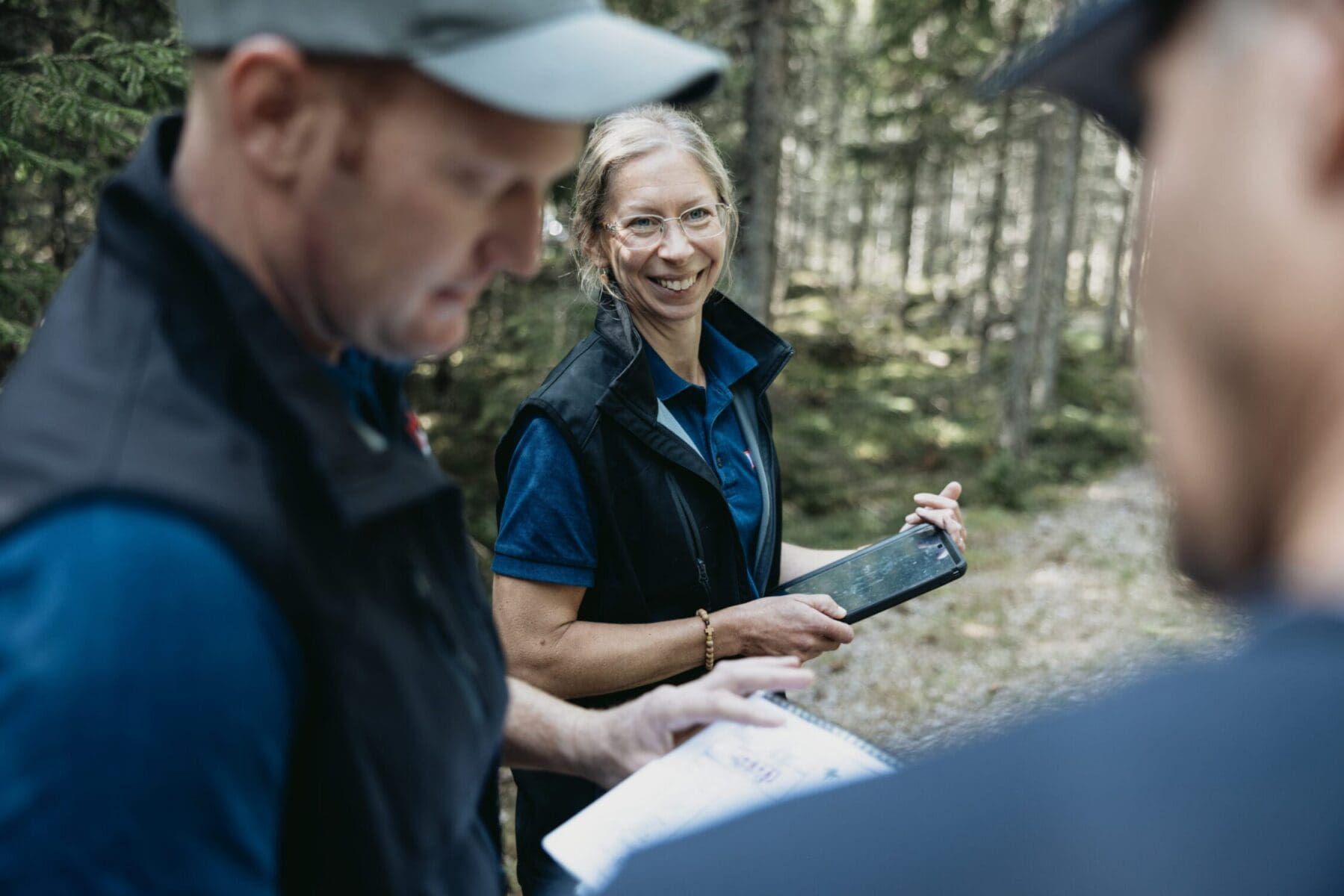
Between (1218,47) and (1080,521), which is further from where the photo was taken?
(1080,521)

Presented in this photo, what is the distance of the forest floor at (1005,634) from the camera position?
7.56 meters

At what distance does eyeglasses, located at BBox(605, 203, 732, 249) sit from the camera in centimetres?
297

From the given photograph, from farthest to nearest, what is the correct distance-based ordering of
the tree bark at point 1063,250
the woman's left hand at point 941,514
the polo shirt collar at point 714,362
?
→ 1. the tree bark at point 1063,250
2. the woman's left hand at point 941,514
3. the polo shirt collar at point 714,362

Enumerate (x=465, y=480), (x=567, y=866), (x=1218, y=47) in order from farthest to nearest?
1. (x=465, y=480)
2. (x=567, y=866)
3. (x=1218, y=47)

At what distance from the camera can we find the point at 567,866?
5.42 ft

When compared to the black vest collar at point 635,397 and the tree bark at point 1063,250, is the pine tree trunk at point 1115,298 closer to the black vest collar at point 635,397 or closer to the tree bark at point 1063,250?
the tree bark at point 1063,250

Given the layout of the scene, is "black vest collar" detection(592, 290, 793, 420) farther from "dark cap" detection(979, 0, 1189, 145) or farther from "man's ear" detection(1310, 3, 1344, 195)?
"man's ear" detection(1310, 3, 1344, 195)

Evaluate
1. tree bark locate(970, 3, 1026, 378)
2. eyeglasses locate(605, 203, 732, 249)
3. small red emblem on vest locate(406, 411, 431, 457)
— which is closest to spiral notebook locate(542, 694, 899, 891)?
small red emblem on vest locate(406, 411, 431, 457)

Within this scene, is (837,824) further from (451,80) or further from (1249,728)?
(451,80)

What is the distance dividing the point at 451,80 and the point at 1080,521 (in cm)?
1399

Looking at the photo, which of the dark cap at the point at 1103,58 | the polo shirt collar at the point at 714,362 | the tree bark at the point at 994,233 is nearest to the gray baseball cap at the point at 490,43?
the dark cap at the point at 1103,58

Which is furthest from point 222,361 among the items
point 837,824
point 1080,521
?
point 1080,521

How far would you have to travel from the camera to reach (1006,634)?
9.01 meters

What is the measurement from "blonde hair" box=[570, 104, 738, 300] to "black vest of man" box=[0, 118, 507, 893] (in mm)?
1807
